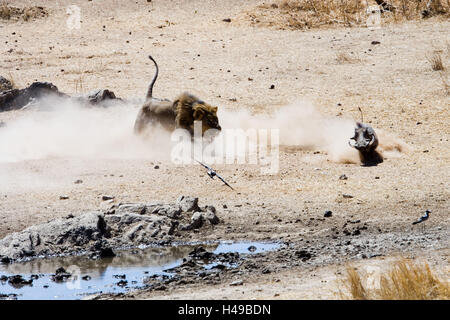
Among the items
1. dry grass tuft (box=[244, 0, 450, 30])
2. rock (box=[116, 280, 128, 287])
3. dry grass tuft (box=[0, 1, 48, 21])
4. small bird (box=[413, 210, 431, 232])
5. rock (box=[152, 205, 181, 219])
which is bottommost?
rock (box=[116, 280, 128, 287])

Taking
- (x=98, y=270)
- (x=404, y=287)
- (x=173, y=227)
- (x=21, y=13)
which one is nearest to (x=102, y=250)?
(x=98, y=270)

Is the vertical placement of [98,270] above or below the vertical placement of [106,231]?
below

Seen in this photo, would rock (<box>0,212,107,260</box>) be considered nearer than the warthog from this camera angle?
Yes

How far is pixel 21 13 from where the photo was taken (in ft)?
77.0

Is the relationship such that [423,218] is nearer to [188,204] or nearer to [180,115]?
[188,204]

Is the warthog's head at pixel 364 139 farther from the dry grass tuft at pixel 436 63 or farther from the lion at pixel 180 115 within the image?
the dry grass tuft at pixel 436 63

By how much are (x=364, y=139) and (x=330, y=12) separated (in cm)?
984

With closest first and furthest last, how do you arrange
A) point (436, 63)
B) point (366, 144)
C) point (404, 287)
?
point (404, 287) < point (366, 144) < point (436, 63)

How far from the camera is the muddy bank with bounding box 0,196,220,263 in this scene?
31.6ft

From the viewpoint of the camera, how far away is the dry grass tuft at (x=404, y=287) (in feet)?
22.2

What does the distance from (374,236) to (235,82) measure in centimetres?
823

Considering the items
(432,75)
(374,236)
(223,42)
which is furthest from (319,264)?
(223,42)

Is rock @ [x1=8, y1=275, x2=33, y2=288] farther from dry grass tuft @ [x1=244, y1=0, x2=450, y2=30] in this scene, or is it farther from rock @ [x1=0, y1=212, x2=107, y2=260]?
dry grass tuft @ [x1=244, y1=0, x2=450, y2=30]

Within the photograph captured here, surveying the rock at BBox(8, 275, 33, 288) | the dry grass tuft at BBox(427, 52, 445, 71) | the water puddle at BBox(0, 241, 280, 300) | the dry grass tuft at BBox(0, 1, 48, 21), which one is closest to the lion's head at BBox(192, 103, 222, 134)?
the water puddle at BBox(0, 241, 280, 300)
